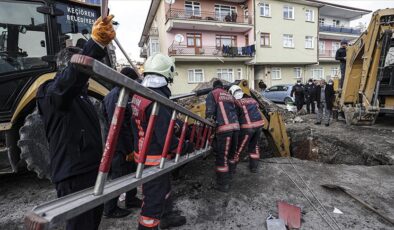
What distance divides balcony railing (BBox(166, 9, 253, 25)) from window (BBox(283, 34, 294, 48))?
3929 millimetres

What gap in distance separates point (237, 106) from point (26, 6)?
11.4 feet

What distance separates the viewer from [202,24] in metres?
18.8

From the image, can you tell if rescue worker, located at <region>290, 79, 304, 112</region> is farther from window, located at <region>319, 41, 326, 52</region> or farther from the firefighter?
window, located at <region>319, 41, 326, 52</region>

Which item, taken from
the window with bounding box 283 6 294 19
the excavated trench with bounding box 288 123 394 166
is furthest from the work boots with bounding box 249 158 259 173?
the window with bounding box 283 6 294 19

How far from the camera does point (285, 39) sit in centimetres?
2214

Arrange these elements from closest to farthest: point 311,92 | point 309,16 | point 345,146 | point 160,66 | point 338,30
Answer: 1. point 160,66
2. point 345,146
3. point 311,92
4. point 309,16
5. point 338,30

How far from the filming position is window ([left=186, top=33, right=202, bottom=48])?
19531 millimetres

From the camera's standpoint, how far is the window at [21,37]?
320 centimetres

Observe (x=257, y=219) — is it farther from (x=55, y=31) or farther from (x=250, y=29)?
(x=250, y=29)

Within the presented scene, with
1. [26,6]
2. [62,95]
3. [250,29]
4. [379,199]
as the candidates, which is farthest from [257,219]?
[250,29]

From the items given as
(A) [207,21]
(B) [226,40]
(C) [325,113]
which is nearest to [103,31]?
(C) [325,113]

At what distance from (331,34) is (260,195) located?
89.9ft

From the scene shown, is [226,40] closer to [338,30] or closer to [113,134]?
[338,30]

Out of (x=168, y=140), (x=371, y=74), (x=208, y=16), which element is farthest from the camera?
(x=208, y=16)
